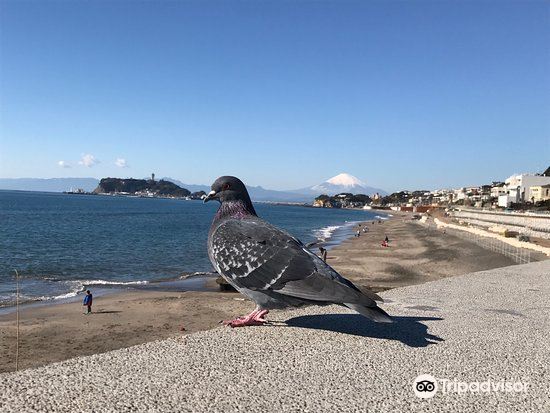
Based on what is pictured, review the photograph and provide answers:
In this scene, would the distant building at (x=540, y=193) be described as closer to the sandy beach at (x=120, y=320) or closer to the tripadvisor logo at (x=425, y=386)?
the sandy beach at (x=120, y=320)

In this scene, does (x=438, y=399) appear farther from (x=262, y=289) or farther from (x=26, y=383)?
(x=26, y=383)

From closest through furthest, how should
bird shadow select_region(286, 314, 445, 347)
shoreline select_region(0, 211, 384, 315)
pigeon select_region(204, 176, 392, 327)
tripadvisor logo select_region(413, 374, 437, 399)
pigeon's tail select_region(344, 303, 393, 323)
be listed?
tripadvisor logo select_region(413, 374, 437, 399), pigeon's tail select_region(344, 303, 393, 323), pigeon select_region(204, 176, 392, 327), bird shadow select_region(286, 314, 445, 347), shoreline select_region(0, 211, 384, 315)

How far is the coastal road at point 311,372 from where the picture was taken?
4.52 metres

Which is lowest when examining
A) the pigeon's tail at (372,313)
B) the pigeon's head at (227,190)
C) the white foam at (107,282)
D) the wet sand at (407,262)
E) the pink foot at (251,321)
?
the white foam at (107,282)

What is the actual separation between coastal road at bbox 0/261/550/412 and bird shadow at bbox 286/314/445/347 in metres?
0.02

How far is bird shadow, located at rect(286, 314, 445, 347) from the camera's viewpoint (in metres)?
6.98

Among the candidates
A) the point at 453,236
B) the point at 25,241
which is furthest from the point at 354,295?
the point at 453,236

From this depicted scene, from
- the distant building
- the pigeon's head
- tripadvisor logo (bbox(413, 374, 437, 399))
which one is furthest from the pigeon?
the distant building

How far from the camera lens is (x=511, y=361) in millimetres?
6172

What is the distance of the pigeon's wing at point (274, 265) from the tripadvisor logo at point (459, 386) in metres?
1.14

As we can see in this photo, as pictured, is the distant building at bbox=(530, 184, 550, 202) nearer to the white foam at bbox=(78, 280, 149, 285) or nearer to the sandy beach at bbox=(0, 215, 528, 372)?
the sandy beach at bbox=(0, 215, 528, 372)

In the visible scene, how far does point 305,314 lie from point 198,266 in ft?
80.1

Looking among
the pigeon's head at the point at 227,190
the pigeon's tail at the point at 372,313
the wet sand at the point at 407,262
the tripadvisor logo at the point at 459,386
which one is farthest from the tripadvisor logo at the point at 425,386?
the wet sand at the point at 407,262

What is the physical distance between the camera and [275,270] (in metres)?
6.28
